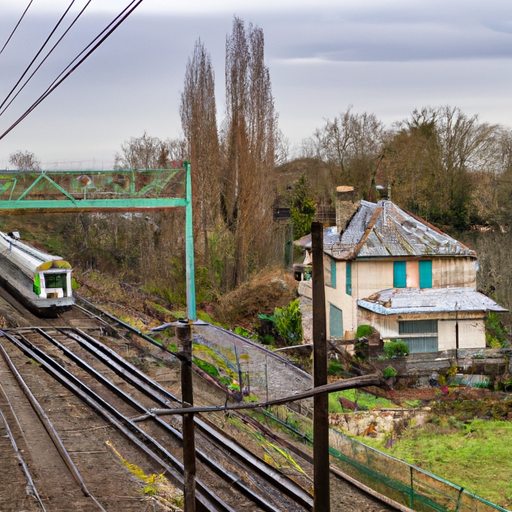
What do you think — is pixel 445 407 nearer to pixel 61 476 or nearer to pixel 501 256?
pixel 61 476

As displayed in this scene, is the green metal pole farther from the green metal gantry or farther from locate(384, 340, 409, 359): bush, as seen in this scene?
locate(384, 340, 409, 359): bush

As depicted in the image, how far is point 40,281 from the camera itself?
21875mm

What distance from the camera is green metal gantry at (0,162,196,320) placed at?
20.4m

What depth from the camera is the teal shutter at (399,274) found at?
1108 inches

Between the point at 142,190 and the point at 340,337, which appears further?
the point at 340,337

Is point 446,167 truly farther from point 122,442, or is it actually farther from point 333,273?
point 122,442

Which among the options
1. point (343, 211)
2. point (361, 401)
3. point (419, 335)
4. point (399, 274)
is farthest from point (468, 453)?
point (343, 211)

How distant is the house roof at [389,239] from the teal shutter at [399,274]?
0.53m

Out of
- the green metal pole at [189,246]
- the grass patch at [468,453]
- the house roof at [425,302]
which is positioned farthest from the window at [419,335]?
the green metal pole at [189,246]

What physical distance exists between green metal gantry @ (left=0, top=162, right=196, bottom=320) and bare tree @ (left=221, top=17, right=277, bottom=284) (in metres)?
10.1

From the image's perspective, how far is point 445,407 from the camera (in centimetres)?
1959

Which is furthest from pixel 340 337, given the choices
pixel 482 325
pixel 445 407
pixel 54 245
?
pixel 54 245

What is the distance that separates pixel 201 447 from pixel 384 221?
18.7 m

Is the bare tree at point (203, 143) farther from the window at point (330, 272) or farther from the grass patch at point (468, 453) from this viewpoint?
the grass patch at point (468, 453)
